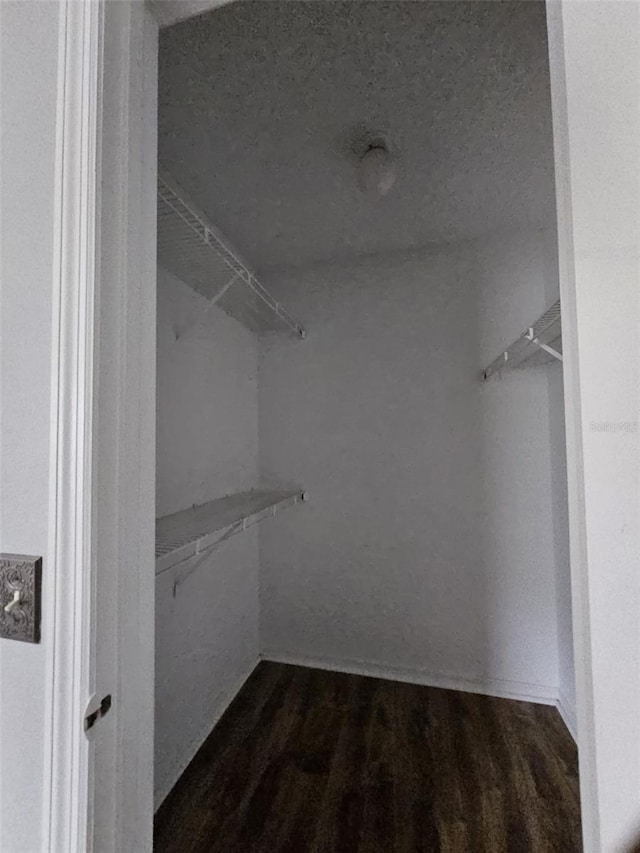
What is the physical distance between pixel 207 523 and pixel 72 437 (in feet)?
3.30

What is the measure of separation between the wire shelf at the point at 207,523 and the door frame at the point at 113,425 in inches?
16.1

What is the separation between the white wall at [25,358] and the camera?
0.56m

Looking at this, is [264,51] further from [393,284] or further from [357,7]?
[393,284]

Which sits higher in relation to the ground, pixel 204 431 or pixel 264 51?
pixel 264 51

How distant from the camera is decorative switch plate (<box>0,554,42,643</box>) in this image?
1.85ft

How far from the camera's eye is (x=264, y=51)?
1.09 m

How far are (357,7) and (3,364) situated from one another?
118 centimetres

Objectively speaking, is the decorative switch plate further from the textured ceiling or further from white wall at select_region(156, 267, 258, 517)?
the textured ceiling

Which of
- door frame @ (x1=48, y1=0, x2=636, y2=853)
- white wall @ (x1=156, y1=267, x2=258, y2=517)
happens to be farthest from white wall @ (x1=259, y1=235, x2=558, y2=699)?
door frame @ (x1=48, y1=0, x2=636, y2=853)

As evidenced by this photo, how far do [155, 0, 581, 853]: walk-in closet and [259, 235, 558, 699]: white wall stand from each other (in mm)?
14

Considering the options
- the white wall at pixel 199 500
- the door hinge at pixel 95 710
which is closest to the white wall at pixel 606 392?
the door hinge at pixel 95 710

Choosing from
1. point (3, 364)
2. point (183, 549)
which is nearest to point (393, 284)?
point (183, 549)

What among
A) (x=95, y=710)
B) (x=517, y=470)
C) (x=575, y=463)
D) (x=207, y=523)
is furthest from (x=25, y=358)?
(x=517, y=470)

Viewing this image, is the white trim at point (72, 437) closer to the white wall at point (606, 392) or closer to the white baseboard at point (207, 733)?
the white wall at point (606, 392)
